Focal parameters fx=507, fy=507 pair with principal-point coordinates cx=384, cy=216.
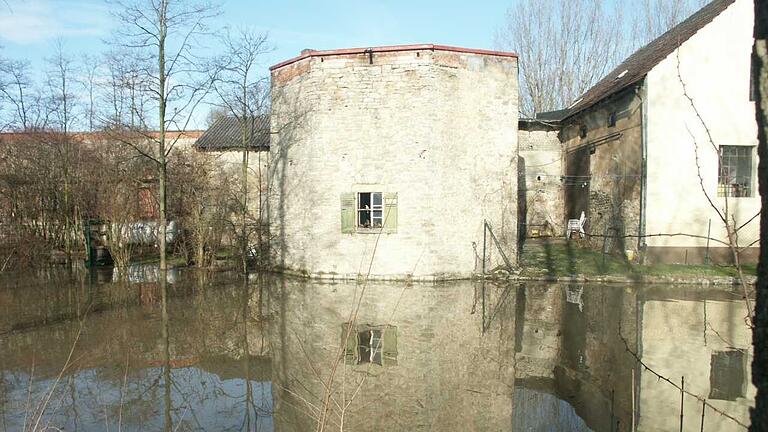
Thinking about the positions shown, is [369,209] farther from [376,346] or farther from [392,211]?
[376,346]

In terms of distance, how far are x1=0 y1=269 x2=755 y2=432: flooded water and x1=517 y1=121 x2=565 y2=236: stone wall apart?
10670mm

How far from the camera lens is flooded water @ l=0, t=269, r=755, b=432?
5641 millimetres

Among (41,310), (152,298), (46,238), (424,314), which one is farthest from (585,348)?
(46,238)

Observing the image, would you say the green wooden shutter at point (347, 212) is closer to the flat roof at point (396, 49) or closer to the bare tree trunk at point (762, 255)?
the flat roof at point (396, 49)

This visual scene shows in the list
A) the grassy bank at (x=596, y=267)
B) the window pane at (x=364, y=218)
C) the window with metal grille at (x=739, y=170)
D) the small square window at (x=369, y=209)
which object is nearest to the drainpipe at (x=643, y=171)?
the grassy bank at (x=596, y=267)

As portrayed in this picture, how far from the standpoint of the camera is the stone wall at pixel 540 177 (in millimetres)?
23688

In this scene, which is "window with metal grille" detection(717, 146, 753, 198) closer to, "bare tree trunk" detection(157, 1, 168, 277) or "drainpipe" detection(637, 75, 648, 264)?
"drainpipe" detection(637, 75, 648, 264)

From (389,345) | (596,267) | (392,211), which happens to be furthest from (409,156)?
(389,345)

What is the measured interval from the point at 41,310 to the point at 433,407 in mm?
9230

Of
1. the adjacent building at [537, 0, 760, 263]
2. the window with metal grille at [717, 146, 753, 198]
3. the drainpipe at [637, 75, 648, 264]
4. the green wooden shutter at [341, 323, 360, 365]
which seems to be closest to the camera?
the green wooden shutter at [341, 323, 360, 365]

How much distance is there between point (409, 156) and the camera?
14938 mm

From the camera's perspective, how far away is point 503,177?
51.5 ft

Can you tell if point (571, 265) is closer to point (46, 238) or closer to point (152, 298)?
point (152, 298)

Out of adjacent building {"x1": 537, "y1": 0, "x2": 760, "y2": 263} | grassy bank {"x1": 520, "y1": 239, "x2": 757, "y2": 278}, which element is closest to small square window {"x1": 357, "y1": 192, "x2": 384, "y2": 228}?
grassy bank {"x1": 520, "y1": 239, "x2": 757, "y2": 278}
